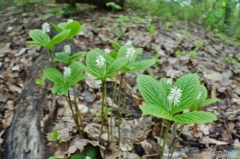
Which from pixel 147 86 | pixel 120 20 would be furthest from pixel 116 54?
pixel 120 20

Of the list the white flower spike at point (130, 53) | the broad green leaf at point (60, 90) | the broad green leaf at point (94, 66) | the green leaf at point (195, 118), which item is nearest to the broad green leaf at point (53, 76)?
the broad green leaf at point (60, 90)

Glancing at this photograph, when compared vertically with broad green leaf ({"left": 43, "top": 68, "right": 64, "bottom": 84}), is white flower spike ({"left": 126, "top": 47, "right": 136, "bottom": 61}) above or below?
above

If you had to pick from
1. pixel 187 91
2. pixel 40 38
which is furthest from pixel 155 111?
pixel 40 38

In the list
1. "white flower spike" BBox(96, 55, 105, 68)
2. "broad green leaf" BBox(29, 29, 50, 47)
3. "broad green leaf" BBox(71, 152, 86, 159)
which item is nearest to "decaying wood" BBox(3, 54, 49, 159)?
"broad green leaf" BBox(71, 152, 86, 159)

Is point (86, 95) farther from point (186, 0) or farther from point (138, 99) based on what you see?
point (186, 0)

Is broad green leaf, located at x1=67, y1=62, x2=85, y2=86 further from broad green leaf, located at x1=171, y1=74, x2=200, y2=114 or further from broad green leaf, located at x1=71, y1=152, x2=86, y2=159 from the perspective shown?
broad green leaf, located at x1=171, y1=74, x2=200, y2=114

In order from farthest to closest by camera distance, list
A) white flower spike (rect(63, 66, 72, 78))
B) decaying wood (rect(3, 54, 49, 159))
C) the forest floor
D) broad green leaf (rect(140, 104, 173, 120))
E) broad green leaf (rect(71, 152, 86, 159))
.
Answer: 1. the forest floor
2. decaying wood (rect(3, 54, 49, 159))
3. broad green leaf (rect(71, 152, 86, 159))
4. white flower spike (rect(63, 66, 72, 78))
5. broad green leaf (rect(140, 104, 173, 120))

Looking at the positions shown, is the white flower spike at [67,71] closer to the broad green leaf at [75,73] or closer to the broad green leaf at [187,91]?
the broad green leaf at [75,73]
